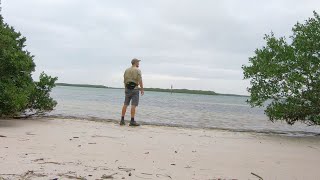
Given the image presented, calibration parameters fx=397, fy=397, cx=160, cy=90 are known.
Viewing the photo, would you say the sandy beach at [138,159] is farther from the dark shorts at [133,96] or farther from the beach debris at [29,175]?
the dark shorts at [133,96]

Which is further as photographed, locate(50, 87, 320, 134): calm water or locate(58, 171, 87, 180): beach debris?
locate(50, 87, 320, 134): calm water

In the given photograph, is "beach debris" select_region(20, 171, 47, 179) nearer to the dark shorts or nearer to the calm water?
the dark shorts

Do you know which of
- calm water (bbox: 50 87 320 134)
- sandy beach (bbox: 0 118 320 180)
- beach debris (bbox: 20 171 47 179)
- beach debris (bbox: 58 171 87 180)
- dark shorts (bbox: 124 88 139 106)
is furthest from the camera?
calm water (bbox: 50 87 320 134)

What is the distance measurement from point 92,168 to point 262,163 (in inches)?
99.4

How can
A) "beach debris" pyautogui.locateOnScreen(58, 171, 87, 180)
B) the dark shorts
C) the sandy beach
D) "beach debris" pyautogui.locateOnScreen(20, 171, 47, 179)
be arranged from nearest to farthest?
"beach debris" pyautogui.locateOnScreen(20, 171, 47, 179) → "beach debris" pyautogui.locateOnScreen(58, 171, 87, 180) → the sandy beach → the dark shorts

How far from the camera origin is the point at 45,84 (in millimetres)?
11305

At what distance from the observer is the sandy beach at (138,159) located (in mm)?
4654

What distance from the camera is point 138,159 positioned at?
5.54m

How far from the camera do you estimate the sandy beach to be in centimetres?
465

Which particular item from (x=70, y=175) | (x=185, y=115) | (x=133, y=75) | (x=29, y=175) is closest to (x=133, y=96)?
(x=133, y=75)

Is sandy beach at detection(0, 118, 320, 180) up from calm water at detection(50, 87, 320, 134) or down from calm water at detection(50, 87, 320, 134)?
up

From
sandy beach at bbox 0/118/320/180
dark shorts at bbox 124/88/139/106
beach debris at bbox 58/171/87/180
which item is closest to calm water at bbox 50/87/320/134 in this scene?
dark shorts at bbox 124/88/139/106

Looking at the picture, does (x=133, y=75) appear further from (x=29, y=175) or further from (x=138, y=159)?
(x=29, y=175)

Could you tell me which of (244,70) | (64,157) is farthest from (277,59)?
(64,157)
